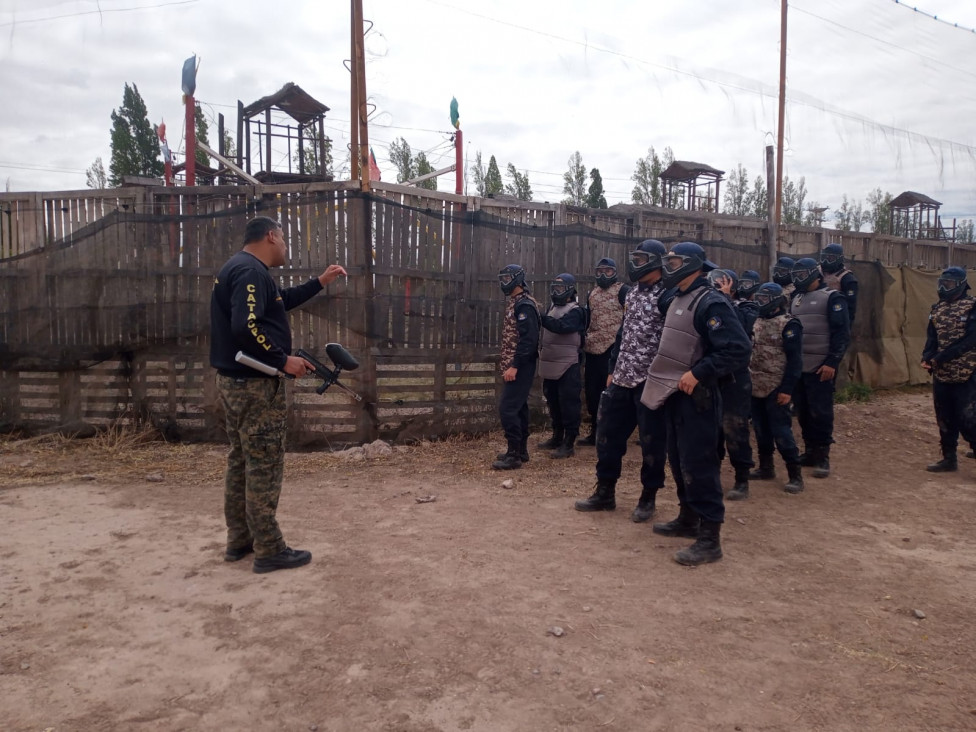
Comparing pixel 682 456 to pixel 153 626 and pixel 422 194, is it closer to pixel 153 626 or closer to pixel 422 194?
pixel 153 626

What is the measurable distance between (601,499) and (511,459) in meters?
1.39

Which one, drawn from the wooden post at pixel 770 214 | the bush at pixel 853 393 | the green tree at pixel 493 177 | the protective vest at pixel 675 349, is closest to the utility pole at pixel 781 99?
the wooden post at pixel 770 214

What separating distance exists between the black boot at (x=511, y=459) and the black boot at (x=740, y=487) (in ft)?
5.97

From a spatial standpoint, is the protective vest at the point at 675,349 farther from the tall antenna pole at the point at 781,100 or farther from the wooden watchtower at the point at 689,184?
the wooden watchtower at the point at 689,184

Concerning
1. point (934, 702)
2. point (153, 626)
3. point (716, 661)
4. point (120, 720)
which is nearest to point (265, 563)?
point (153, 626)

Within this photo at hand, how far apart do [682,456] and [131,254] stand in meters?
5.69

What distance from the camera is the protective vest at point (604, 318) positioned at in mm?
6648

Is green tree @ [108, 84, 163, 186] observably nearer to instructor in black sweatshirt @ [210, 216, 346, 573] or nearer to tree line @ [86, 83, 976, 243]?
tree line @ [86, 83, 976, 243]

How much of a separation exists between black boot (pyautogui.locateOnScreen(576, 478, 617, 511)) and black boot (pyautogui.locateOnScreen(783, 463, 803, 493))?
1699 millimetres

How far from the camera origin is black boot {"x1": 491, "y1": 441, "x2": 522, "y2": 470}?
20.0ft

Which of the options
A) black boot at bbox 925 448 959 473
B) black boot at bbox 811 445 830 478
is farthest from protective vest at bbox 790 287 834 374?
black boot at bbox 925 448 959 473

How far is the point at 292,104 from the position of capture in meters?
13.9

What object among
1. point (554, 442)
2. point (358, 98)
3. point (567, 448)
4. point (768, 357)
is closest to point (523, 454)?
point (567, 448)

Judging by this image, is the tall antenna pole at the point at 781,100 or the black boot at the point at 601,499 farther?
the tall antenna pole at the point at 781,100
